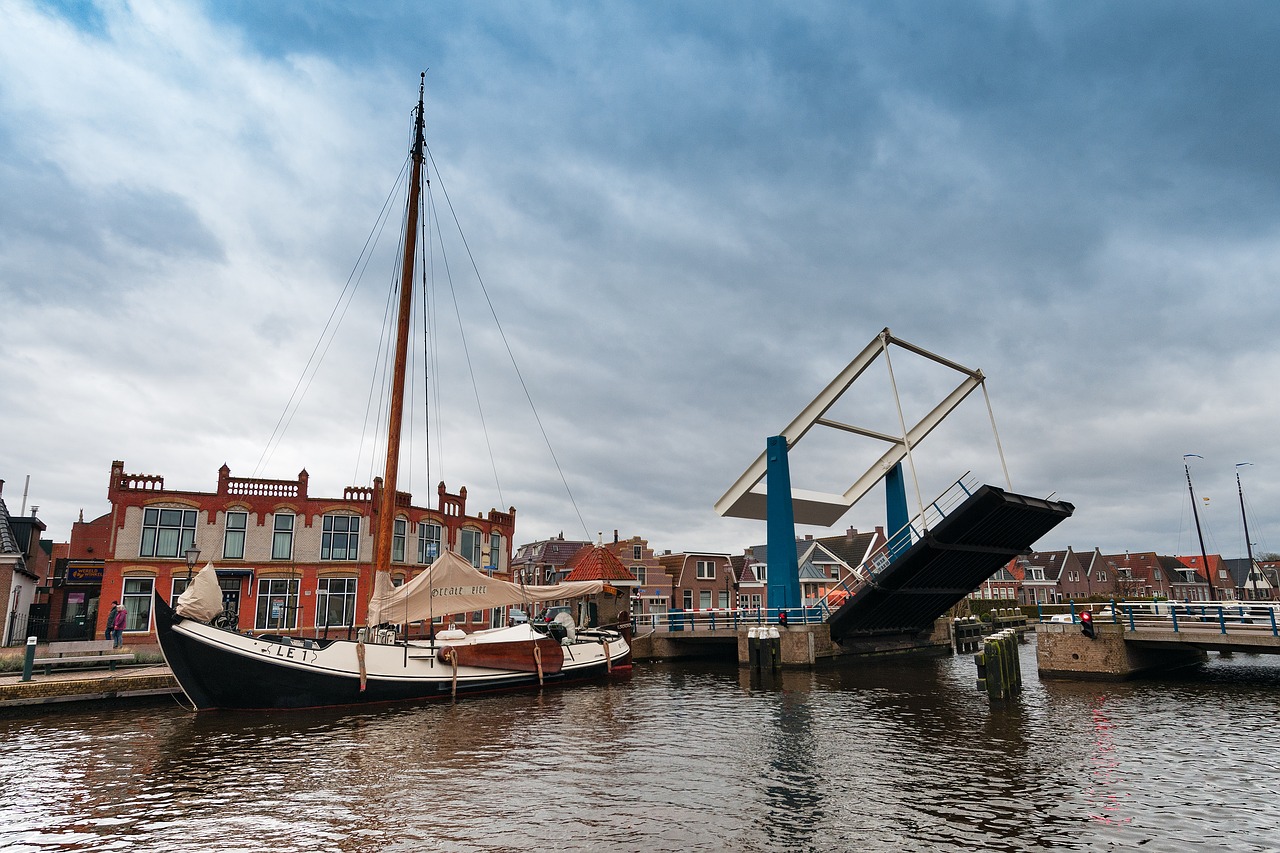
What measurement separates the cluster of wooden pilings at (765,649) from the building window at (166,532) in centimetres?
2154

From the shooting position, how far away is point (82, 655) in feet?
62.9

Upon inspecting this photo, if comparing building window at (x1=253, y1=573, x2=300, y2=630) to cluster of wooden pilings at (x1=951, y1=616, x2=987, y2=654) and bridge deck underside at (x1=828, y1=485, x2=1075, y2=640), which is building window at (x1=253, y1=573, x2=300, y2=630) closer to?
bridge deck underside at (x1=828, y1=485, x2=1075, y2=640)

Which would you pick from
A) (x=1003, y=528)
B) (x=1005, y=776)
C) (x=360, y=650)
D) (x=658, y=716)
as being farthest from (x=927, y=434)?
(x=360, y=650)

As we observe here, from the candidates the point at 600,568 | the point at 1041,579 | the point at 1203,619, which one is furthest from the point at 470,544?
the point at 1041,579

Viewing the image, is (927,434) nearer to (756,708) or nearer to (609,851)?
(756,708)

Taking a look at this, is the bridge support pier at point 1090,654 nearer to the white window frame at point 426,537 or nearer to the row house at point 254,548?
the row house at point 254,548

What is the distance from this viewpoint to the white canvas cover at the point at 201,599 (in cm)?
1556

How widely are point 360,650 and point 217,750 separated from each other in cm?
466

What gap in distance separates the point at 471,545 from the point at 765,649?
1632cm

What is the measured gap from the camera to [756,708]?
17.7 metres

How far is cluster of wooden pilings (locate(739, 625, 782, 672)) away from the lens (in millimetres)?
25172

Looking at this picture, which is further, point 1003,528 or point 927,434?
point 927,434

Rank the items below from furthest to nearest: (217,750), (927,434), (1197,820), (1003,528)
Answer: (927,434) < (1003,528) < (217,750) < (1197,820)

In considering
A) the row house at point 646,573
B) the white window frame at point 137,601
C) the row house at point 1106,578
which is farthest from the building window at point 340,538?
the row house at point 1106,578
